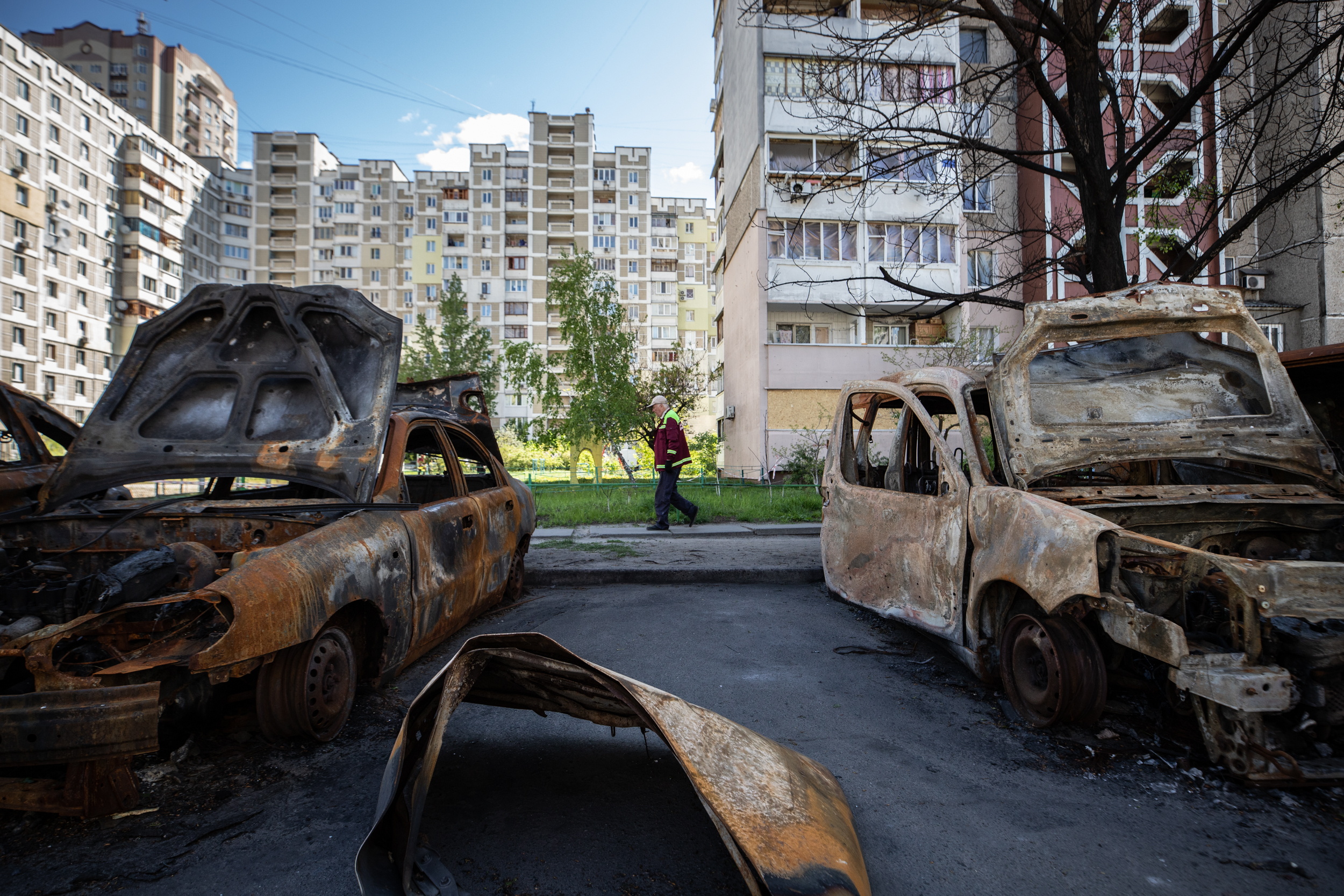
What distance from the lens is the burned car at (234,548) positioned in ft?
7.72

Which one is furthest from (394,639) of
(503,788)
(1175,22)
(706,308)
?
(706,308)

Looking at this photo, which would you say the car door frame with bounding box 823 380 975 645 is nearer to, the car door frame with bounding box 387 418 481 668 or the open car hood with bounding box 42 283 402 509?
the car door frame with bounding box 387 418 481 668

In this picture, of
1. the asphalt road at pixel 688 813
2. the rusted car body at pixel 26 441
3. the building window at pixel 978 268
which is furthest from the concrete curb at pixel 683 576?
the building window at pixel 978 268

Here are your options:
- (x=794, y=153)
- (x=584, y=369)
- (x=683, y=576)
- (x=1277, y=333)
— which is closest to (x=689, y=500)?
(x=683, y=576)

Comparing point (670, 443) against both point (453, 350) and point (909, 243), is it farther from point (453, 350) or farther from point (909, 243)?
point (453, 350)

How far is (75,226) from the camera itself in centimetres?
5253

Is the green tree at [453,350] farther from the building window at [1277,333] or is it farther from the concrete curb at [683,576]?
the building window at [1277,333]

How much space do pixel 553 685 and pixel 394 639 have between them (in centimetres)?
142

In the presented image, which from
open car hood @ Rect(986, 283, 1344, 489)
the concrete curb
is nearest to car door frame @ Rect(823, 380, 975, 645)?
open car hood @ Rect(986, 283, 1344, 489)

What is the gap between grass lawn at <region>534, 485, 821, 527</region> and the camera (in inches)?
450

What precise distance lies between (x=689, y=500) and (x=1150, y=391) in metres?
8.00

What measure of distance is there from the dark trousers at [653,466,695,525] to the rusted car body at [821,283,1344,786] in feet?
16.5

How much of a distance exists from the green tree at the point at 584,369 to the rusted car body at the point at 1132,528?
20.0 meters

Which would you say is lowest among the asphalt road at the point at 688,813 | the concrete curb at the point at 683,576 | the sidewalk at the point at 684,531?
the asphalt road at the point at 688,813
